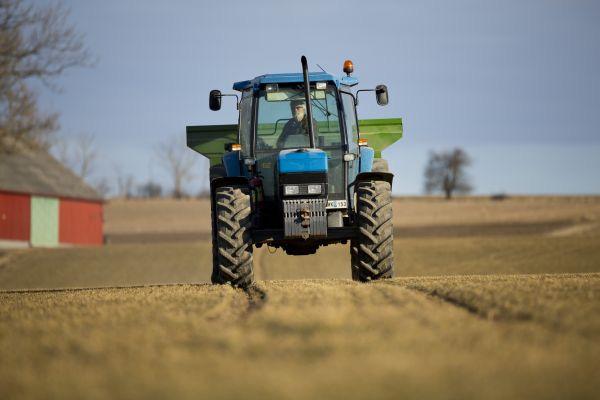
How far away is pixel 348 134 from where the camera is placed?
10.7 metres

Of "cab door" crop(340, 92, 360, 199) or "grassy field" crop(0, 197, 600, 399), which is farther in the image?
"cab door" crop(340, 92, 360, 199)

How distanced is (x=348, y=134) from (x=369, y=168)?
62cm

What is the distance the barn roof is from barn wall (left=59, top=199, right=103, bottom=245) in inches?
18.3

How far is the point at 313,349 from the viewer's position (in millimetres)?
4113

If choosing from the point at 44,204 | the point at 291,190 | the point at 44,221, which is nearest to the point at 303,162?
the point at 291,190

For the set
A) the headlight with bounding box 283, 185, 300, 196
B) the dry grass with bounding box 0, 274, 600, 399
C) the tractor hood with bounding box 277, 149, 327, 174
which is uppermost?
the tractor hood with bounding box 277, 149, 327, 174

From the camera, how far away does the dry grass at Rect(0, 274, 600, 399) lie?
3.34 m

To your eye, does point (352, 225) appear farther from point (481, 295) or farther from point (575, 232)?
point (575, 232)

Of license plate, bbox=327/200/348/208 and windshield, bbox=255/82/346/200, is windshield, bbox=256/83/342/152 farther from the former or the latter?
license plate, bbox=327/200/348/208

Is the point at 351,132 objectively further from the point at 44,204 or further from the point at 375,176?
the point at 44,204

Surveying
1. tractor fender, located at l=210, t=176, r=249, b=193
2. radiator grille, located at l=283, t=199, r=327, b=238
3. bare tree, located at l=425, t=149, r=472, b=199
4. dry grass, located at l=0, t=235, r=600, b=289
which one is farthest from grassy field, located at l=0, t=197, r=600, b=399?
bare tree, located at l=425, t=149, r=472, b=199

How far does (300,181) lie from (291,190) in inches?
5.9

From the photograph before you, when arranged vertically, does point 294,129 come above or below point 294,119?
below

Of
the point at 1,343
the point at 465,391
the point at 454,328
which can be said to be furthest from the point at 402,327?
the point at 1,343
